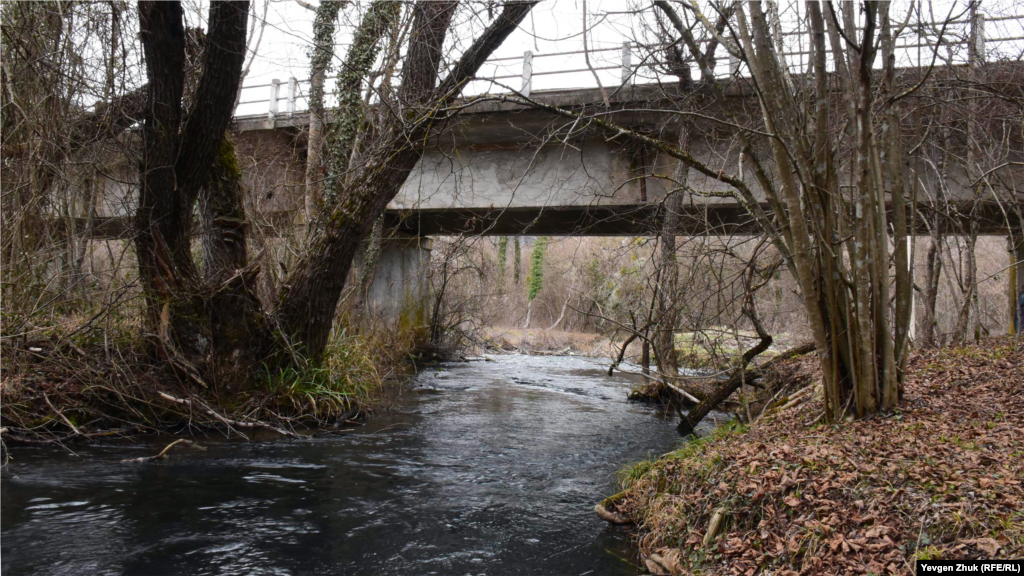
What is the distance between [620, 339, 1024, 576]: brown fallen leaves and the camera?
9.64 ft

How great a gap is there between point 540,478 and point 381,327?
841cm

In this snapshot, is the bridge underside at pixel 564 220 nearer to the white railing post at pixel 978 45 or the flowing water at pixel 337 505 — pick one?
the white railing post at pixel 978 45

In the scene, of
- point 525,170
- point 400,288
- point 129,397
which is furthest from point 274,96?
point 129,397

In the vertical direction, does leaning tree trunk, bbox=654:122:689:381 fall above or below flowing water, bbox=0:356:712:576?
A: above

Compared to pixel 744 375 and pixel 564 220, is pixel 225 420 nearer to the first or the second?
pixel 744 375

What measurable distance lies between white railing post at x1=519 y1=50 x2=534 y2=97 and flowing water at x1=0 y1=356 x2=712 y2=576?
6.45 m

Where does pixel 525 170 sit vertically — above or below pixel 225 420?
above

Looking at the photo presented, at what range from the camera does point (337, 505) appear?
4.95 metres

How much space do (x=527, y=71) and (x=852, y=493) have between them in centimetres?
987

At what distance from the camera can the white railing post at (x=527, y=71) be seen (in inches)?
456

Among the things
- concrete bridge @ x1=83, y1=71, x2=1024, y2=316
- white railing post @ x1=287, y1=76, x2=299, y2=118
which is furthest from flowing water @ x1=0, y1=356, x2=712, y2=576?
white railing post @ x1=287, y1=76, x2=299, y2=118

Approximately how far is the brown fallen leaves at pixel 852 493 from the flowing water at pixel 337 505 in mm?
499

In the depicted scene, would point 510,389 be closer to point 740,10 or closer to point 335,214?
point 335,214

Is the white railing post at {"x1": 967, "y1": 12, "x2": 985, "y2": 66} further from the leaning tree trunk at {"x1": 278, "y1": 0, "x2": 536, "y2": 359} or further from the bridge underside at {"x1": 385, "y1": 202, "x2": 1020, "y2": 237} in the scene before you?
the leaning tree trunk at {"x1": 278, "y1": 0, "x2": 536, "y2": 359}
